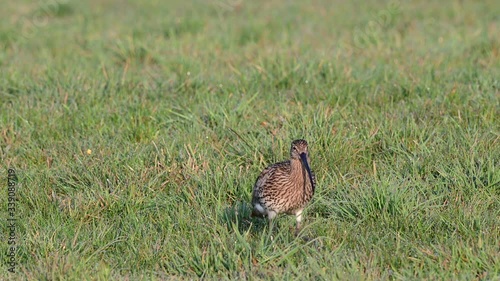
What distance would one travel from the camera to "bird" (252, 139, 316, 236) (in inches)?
205

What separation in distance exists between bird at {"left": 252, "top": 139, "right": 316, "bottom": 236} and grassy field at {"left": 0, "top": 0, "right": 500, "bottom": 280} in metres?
0.11

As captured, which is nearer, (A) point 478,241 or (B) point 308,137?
(A) point 478,241

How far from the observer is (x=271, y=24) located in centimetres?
1034

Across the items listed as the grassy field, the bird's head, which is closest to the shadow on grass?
the grassy field

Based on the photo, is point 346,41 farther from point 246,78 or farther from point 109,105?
point 109,105

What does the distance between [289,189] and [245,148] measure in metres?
1.14

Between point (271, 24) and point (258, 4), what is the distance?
6.16ft

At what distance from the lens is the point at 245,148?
6.30 meters

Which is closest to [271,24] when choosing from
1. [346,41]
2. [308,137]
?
[346,41]

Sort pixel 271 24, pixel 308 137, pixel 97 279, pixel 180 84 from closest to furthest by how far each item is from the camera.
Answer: pixel 97 279 → pixel 308 137 → pixel 180 84 → pixel 271 24

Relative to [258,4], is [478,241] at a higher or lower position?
higher

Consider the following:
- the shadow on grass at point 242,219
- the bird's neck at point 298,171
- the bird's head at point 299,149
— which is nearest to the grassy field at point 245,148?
the shadow on grass at point 242,219

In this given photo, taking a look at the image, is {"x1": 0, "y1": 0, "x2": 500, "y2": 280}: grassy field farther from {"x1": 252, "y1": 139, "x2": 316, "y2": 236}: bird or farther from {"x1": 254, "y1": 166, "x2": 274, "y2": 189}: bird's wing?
{"x1": 254, "y1": 166, "x2": 274, "y2": 189}: bird's wing

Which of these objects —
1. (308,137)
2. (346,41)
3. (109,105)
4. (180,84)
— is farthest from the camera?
(346,41)
